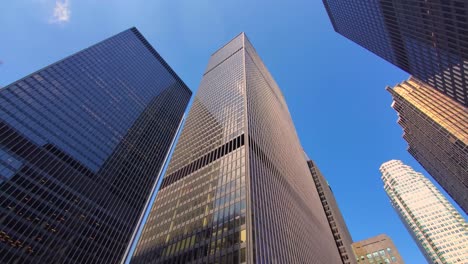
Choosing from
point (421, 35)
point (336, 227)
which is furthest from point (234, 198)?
point (336, 227)

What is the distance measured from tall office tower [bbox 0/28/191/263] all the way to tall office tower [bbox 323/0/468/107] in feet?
353

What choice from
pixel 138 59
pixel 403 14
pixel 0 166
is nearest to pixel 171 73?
pixel 138 59

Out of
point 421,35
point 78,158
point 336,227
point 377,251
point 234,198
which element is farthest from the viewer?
point 336,227

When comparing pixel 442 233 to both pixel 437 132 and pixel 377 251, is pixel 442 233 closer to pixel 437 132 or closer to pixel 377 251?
pixel 437 132

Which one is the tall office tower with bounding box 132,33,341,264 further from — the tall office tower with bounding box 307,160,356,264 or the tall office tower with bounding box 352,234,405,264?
the tall office tower with bounding box 352,234,405,264

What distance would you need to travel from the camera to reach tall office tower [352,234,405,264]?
106m

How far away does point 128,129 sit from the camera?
438 ft

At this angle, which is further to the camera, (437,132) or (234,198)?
(437,132)

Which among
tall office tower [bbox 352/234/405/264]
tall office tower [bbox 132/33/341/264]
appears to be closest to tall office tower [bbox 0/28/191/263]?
tall office tower [bbox 132/33/341/264]

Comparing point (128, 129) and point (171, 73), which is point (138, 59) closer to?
point (171, 73)

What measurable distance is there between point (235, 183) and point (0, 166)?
2520 inches

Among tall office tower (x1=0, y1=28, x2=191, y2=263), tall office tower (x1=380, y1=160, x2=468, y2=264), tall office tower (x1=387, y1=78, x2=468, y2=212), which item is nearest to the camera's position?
tall office tower (x1=0, y1=28, x2=191, y2=263)

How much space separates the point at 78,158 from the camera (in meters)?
102

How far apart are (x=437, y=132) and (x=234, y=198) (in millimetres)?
99270
